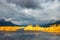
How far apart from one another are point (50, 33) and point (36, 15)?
500 millimetres

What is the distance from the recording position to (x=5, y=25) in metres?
4.35

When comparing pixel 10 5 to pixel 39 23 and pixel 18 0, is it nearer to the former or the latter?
pixel 18 0

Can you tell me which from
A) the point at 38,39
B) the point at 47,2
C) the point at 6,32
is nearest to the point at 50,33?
the point at 38,39

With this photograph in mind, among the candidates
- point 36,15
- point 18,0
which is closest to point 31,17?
point 36,15

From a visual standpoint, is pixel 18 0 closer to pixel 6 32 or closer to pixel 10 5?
pixel 10 5

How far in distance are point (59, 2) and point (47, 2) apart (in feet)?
0.86

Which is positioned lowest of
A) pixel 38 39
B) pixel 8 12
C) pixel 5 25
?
pixel 38 39

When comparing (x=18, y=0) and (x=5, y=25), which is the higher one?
(x=18, y=0)

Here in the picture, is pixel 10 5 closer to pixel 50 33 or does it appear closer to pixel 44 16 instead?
pixel 44 16

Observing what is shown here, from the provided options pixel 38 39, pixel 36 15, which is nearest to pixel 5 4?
pixel 36 15

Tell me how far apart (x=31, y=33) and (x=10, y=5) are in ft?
2.56

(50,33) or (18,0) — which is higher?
(18,0)

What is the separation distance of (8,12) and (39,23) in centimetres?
73

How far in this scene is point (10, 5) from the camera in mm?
4398
